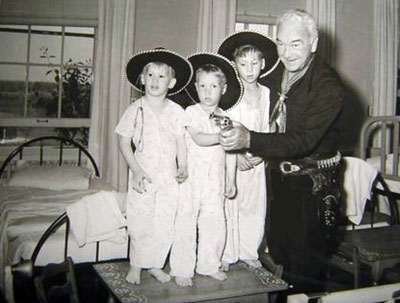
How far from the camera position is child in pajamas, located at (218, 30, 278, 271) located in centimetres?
144

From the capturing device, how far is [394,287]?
132cm

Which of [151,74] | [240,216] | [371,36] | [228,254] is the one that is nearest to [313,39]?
[151,74]

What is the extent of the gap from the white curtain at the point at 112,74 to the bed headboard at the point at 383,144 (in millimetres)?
1815

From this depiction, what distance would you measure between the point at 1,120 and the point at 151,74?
2676 mm

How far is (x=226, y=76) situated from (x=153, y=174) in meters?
0.36

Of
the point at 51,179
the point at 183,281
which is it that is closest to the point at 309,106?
the point at 183,281

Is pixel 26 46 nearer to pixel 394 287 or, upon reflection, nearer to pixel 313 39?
pixel 313 39

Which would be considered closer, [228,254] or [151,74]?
[151,74]

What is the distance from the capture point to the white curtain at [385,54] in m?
4.49

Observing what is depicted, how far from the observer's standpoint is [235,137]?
1.31 meters

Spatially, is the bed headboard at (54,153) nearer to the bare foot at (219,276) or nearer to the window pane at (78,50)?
the window pane at (78,50)

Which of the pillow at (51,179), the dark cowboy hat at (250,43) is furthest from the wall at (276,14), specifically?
the dark cowboy hat at (250,43)

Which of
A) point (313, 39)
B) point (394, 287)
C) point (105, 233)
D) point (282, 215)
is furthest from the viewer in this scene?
point (105, 233)

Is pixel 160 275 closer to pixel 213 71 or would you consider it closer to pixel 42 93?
pixel 213 71
